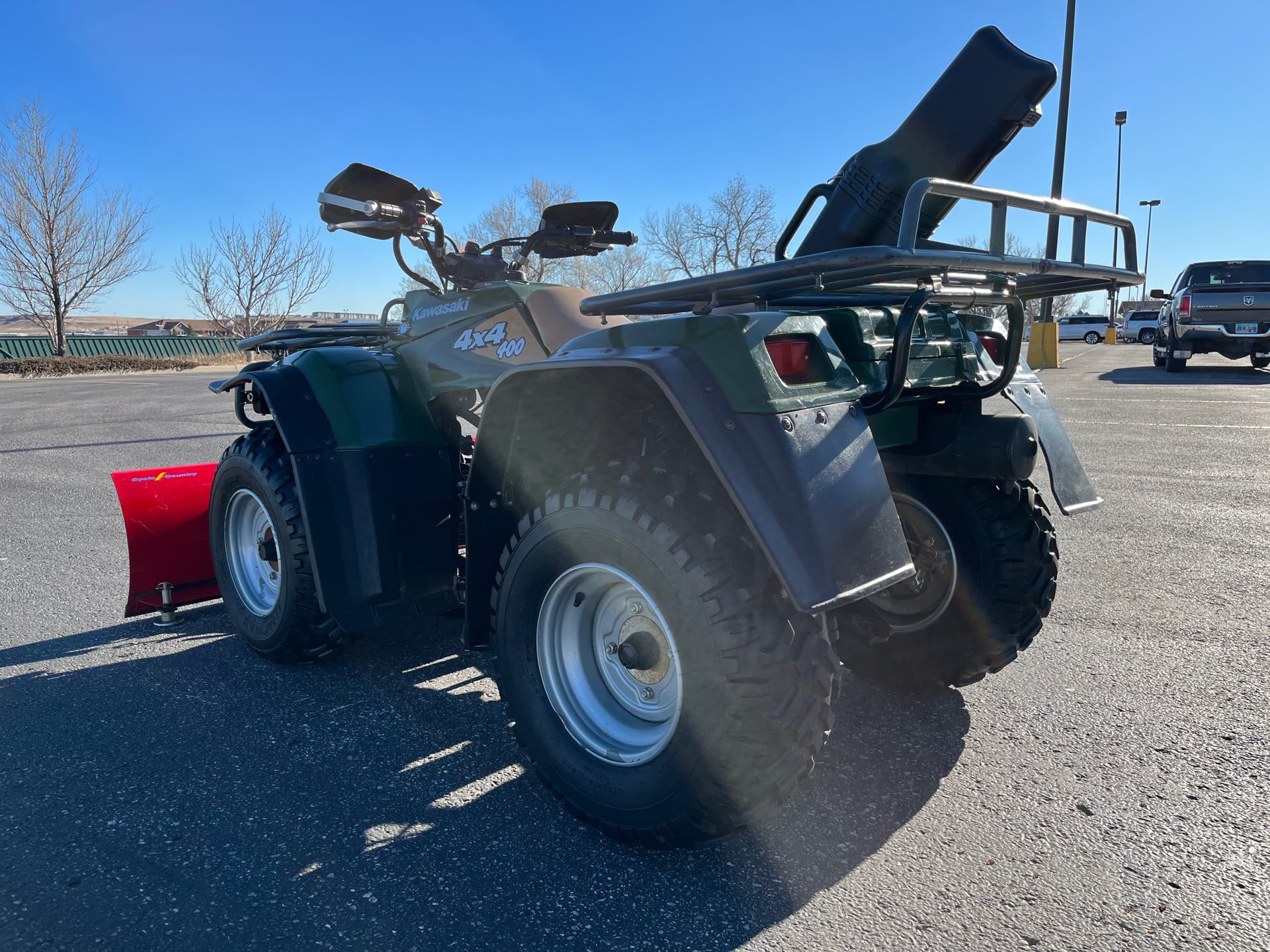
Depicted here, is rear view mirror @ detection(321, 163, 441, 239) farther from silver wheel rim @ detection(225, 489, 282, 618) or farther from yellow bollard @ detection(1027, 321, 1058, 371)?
yellow bollard @ detection(1027, 321, 1058, 371)

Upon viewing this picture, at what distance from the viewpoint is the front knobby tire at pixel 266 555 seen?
3.48 metres

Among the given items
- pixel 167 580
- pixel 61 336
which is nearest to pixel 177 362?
pixel 61 336

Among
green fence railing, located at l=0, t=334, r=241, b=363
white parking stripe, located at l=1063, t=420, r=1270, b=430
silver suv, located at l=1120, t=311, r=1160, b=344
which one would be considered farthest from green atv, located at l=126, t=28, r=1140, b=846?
silver suv, located at l=1120, t=311, r=1160, b=344

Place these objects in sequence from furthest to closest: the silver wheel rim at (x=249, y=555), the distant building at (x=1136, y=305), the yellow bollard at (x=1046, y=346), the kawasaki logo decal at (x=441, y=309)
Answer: the distant building at (x=1136, y=305) → the yellow bollard at (x=1046, y=346) → the silver wheel rim at (x=249, y=555) → the kawasaki logo decal at (x=441, y=309)

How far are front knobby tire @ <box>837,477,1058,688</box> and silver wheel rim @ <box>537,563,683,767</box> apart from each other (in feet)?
3.80

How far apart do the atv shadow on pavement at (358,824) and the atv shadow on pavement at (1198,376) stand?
15.8 meters

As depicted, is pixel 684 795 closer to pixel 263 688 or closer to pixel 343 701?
pixel 343 701

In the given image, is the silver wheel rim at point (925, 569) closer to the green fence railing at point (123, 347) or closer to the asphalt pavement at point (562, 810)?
the asphalt pavement at point (562, 810)

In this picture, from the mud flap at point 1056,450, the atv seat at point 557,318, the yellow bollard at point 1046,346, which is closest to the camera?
the mud flap at point 1056,450

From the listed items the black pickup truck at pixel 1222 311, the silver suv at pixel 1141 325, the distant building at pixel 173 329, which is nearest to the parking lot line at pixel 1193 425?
the black pickup truck at pixel 1222 311

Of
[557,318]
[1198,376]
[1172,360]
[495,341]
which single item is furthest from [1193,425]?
[495,341]

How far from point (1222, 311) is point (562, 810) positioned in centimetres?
1856

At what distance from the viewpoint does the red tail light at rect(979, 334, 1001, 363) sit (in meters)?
2.94

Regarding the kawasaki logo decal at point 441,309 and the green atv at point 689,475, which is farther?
the kawasaki logo decal at point 441,309
